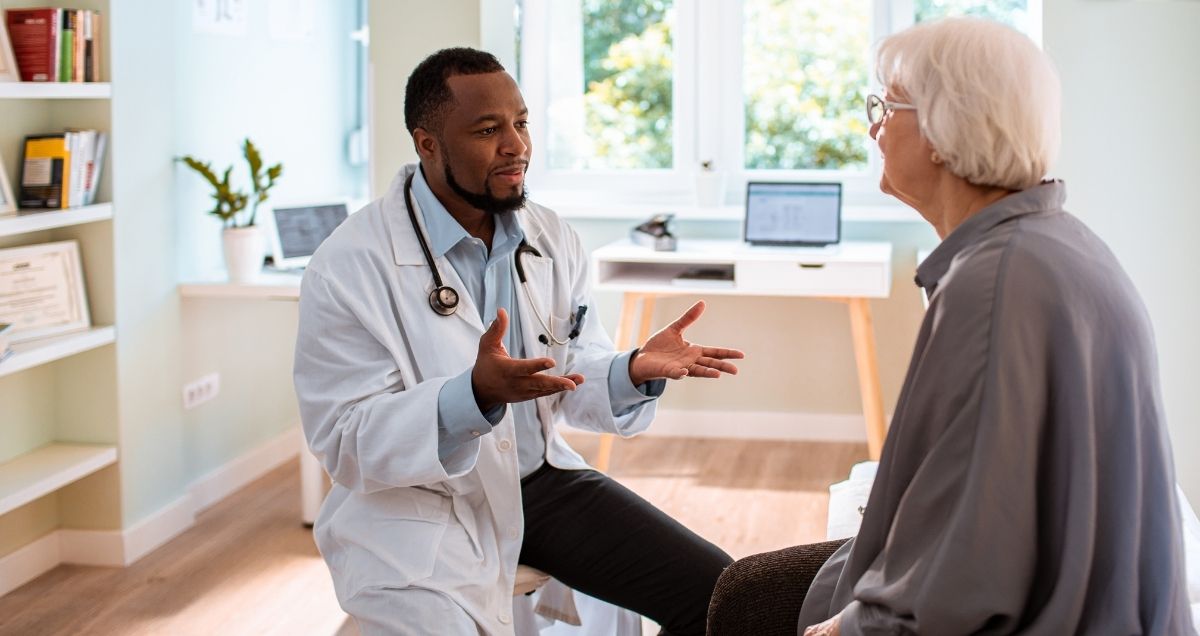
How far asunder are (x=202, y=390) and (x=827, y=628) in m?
2.81

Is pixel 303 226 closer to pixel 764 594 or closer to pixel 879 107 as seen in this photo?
pixel 764 594

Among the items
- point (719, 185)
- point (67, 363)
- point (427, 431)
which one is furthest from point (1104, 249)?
point (719, 185)

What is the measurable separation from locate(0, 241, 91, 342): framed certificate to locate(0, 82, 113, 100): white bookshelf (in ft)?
1.19

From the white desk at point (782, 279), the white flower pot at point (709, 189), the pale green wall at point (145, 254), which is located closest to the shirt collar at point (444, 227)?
the pale green wall at point (145, 254)

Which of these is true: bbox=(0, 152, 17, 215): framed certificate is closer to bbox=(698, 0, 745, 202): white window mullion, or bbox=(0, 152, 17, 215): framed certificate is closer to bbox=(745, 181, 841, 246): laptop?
bbox=(745, 181, 841, 246): laptop

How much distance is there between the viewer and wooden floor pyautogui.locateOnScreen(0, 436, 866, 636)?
3.03 metres

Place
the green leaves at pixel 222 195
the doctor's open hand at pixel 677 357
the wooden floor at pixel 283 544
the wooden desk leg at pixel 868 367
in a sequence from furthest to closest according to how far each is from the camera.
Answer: the wooden desk leg at pixel 868 367
the green leaves at pixel 222 195
the wooden floor at pixel 283 544
the doctor's open hand at pixel 677 357

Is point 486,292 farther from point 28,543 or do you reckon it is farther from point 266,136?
point 266,136

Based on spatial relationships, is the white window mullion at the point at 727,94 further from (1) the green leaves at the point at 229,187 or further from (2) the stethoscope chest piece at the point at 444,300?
(2) the stethoscope chest piece at the point at 444,300

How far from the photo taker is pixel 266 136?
4.33 meters

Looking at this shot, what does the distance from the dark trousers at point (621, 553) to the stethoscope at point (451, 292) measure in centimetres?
26

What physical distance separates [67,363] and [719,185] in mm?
2268

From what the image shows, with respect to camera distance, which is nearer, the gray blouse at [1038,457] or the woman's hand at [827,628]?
the gray blouse at [1038,457]

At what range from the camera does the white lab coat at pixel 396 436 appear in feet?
6.25
